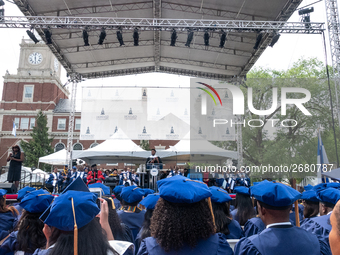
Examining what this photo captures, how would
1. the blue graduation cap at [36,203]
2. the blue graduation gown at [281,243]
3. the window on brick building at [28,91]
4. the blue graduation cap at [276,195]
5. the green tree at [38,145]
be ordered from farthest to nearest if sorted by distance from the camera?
the window on brick building at [28,91] < the green tree at [38,145] < the blue graduation cap at [36,203] < the blue graduation cap at [276,195] < the blue graduation gown at [281,243]

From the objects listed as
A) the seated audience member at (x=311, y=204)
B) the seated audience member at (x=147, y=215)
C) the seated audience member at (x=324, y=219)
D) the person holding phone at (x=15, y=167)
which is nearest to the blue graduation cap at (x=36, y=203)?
the seated audience member at (x=147, y=215)

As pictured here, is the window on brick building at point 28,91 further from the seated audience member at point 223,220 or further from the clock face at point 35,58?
the seated audience member at point 223,220

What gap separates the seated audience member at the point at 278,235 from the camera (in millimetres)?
1950

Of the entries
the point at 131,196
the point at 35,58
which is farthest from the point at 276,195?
the point at 35,58

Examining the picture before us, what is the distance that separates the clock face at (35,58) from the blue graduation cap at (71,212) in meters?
47.6

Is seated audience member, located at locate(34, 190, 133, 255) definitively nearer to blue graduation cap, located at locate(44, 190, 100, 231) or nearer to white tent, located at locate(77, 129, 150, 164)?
blue graduation cap, located at locate(44, 190, 100, 231)

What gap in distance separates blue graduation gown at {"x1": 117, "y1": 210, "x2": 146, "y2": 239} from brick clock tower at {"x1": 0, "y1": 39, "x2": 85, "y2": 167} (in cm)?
3809

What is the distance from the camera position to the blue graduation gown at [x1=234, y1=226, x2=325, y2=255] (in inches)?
76.4

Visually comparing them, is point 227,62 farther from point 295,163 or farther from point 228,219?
point 228,219

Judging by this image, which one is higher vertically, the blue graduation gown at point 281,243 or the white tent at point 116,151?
the white tent at point 116,151

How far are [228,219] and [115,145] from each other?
41.8ft

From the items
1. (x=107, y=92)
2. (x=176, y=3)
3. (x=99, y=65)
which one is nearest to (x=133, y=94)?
(x=107, y=92)

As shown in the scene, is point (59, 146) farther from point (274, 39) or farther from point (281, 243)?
point (281, 243)

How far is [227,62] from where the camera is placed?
1858 centimetres
